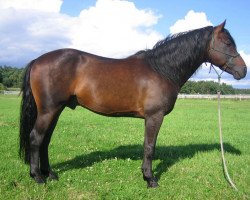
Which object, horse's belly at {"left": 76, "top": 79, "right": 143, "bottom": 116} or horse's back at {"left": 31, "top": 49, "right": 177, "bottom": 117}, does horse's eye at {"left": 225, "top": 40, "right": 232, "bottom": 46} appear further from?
horse's belly at {"left": 76, "top": 79, "right": 143, "bottom": 116}

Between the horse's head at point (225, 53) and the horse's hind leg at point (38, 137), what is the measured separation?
375 cm

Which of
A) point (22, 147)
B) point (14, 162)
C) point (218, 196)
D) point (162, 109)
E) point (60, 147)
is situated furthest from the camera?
point (60, 147)

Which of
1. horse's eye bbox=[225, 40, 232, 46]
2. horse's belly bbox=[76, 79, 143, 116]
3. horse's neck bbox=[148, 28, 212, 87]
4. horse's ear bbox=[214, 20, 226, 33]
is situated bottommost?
horse's belly bbox=[76, 79, 143, 116]

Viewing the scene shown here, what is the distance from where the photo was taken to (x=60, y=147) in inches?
403

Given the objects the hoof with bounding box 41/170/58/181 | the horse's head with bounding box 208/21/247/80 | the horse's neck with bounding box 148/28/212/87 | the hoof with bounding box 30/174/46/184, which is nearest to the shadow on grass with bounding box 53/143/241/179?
the hoof with bounding box 41/170/58/181

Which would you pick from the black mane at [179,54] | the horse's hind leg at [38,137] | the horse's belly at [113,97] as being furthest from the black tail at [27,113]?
the black mane at [179,54]

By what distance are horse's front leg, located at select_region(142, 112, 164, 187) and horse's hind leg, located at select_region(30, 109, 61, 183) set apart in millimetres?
2024

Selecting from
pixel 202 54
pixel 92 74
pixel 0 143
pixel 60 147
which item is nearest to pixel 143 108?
pixel 92 74

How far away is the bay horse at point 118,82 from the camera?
6.65 metres

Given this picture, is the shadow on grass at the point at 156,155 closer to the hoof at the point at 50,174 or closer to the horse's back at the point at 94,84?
the hoof at the point at 50,174

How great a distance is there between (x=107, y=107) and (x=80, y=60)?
3.91 feet

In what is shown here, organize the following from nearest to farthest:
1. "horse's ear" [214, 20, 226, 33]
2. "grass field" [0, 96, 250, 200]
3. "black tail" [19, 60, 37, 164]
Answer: "grass field" [0, 96, 250, 200] → "horse's ear" [214, 20, 226, 33] → "black tail" [19, 60, 37, 164]

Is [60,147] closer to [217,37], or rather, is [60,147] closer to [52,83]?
[52,83]

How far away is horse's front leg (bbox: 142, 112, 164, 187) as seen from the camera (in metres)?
6.62
